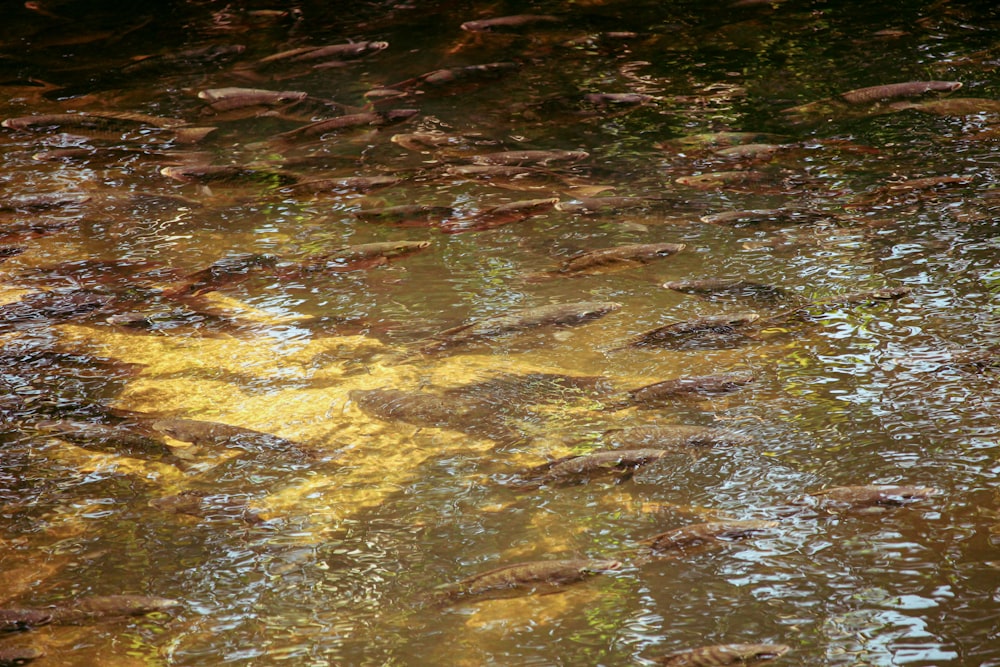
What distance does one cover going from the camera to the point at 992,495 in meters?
3.04

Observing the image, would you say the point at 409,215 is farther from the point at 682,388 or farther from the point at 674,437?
the point at 674,437

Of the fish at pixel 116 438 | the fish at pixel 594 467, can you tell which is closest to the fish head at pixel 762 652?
the fish at pixel 594 467

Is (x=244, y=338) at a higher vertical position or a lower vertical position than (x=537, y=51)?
lower

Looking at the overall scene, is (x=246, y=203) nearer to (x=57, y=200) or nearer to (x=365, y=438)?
(x=57, y=200)

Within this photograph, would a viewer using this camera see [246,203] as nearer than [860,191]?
No

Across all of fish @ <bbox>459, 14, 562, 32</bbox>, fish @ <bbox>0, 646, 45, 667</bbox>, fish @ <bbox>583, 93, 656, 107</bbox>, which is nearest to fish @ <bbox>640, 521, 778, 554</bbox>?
fish @ <bbox>0, 646, 45, 667</bbox>

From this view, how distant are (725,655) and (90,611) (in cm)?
174

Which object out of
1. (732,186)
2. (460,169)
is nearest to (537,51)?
(460,169)

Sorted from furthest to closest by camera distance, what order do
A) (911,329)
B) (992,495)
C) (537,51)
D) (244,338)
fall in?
(537,51), (244,338), (911,329), (992,495)

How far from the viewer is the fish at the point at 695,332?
4.16m

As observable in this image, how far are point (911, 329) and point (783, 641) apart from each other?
6.49 feet

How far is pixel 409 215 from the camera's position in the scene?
5.80m

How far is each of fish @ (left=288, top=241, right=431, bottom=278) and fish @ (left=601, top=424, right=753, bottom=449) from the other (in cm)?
219

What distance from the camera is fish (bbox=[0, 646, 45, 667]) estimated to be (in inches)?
106
